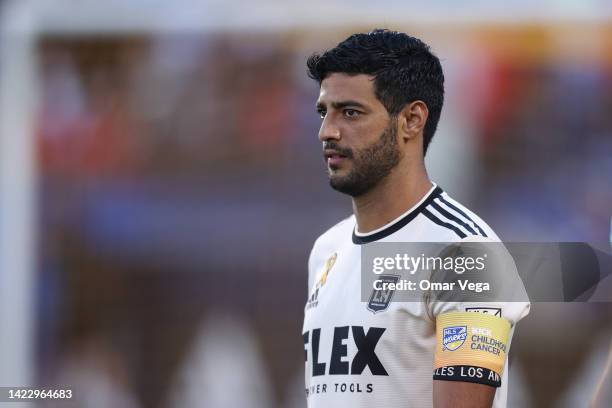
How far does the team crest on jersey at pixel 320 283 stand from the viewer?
3.30 metres

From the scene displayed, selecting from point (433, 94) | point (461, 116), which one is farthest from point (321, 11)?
point (433, 94)

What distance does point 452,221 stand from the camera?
299cm

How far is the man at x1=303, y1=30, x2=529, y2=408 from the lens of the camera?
9.13 feet

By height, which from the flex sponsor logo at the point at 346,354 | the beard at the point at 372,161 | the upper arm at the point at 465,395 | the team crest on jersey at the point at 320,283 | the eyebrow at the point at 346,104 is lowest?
the upper arm at the point at 465,395

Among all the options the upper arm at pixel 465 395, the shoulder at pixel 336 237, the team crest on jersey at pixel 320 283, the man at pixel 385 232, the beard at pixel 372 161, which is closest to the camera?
the upper arm at pixel 465 395

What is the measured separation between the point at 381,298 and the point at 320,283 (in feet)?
1.40

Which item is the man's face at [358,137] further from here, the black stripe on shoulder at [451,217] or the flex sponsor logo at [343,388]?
the flex sponsor logo at [343,388]

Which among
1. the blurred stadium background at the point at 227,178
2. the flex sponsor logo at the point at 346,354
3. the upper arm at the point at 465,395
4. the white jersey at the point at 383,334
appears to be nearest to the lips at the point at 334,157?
the white jersey at the point at 383,334

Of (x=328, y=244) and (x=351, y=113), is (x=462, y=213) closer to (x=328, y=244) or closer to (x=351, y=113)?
(x=351, y=113)

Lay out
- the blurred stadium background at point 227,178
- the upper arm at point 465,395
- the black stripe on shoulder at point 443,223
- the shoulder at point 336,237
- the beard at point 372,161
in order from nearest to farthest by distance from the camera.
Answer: the upper arm at point 465,395
the black stripe on shoulder at point 443,223
the beard at point 372,161
the shoulder at point 336,237
the blurred stadium background at point 227,178

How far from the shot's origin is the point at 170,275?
7.75 metres

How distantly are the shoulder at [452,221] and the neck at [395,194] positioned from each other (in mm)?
57

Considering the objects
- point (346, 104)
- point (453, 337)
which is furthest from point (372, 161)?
point (453, 337)

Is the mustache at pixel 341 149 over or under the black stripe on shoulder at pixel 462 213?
over
